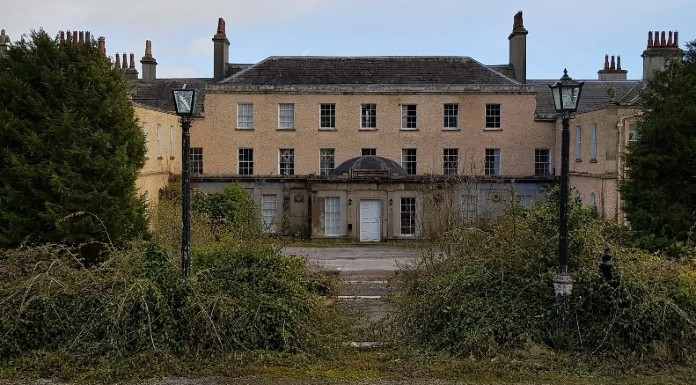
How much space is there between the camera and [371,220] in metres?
31.8

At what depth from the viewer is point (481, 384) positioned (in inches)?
354

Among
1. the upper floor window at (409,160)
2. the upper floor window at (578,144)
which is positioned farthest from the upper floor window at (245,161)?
the upper floor window at (578,144)

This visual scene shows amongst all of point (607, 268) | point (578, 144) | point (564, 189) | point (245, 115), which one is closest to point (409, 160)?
point (578, 144)

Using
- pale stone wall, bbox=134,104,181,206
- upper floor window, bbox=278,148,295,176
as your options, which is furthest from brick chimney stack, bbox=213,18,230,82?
upper floor window, bbox=278,148,295,176

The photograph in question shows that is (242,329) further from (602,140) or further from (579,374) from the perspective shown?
(602,140)

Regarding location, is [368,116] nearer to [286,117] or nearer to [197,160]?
[286,117]

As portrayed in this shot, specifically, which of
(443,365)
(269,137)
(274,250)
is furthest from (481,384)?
(269,137)

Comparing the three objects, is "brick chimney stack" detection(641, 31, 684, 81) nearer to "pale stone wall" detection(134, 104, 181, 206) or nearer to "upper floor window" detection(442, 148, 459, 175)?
"upper floor window" detection(442, 148, 459, 175)

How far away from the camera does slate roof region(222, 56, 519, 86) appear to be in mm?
35719

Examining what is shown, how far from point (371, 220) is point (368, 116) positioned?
675 cm

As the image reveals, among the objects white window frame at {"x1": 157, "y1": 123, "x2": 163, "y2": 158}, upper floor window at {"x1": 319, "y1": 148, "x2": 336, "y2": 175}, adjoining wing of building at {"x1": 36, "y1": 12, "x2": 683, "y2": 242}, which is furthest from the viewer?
upper floor window at {"x1": 319, "y1": 148, "x2": 336, "y2": 175}

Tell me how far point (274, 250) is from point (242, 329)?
211cm

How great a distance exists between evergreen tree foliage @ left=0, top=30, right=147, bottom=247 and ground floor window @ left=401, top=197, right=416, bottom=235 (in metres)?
16.3

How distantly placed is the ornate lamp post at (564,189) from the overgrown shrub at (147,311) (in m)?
3.92
